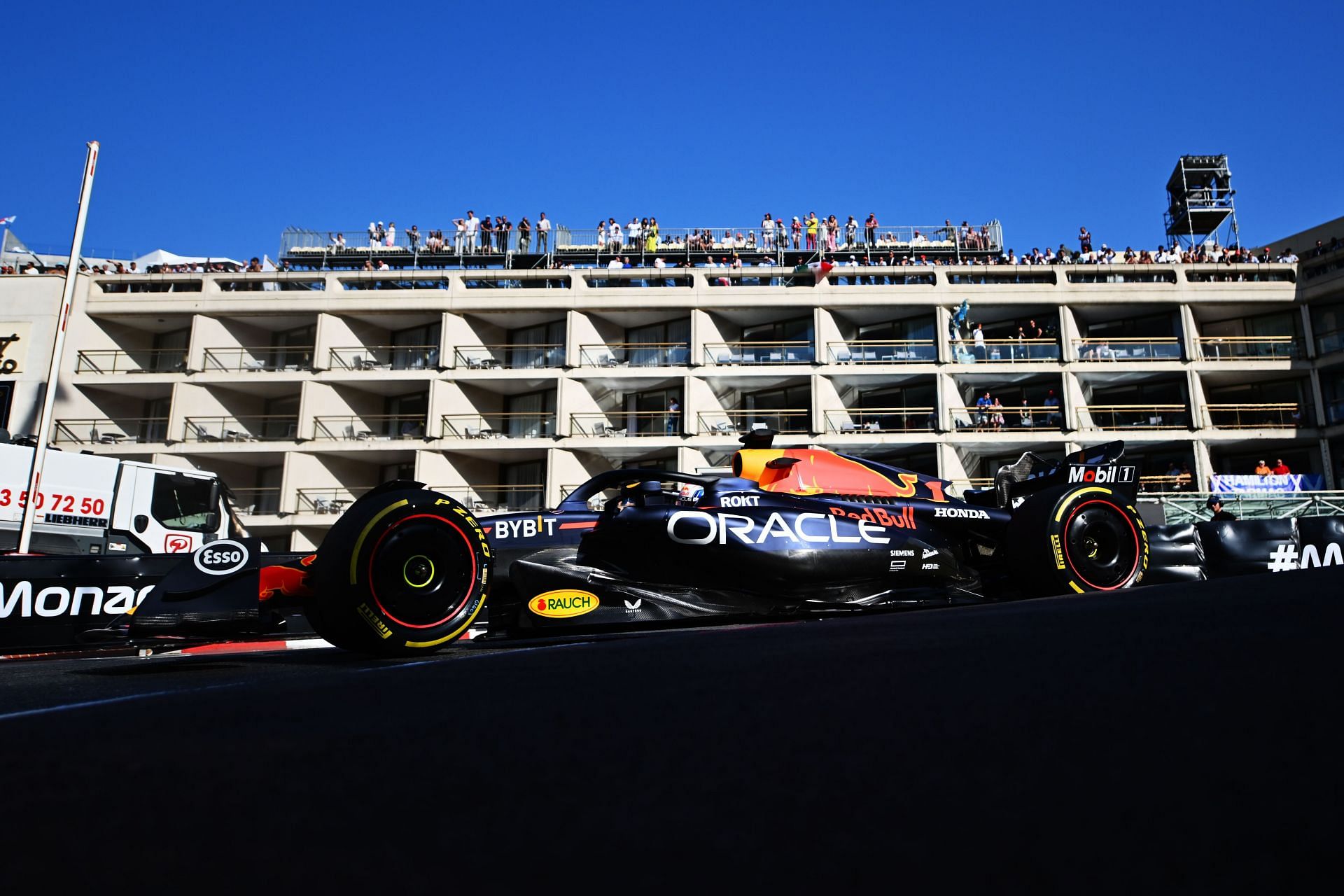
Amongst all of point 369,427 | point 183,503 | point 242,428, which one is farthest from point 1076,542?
point 242,428

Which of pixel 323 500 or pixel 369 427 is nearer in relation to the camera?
pixel 323 500

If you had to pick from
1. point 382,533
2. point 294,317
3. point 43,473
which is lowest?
point 382,533

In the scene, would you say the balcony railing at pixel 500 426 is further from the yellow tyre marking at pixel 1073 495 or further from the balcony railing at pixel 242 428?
the yellow tyre marking at pixel 1073 495

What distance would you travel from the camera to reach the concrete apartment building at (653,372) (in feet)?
97.6

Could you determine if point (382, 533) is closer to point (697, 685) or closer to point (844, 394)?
point (697, 685)

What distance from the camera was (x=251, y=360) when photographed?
32.7m

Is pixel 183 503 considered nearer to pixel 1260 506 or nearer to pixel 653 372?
pixel 653 372

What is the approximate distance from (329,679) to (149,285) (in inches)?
1430

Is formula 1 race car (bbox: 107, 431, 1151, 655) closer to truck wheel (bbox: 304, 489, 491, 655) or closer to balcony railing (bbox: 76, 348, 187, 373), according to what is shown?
truck wheel (bbox: 304, 489, 491, 655)

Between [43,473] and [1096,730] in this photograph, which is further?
[43,473]

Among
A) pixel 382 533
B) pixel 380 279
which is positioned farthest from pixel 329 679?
pixel 380 279

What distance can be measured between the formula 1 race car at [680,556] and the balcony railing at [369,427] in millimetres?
23871

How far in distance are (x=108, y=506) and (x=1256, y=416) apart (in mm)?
32134

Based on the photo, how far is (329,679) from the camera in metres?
2.94
